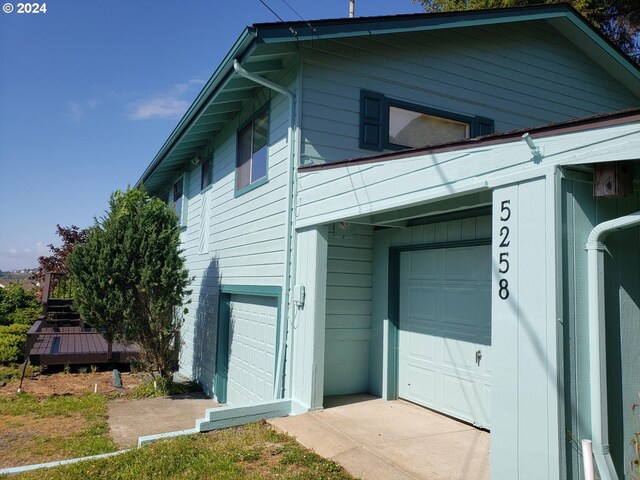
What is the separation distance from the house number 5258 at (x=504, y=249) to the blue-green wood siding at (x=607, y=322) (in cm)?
41

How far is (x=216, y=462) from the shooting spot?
16.0ft

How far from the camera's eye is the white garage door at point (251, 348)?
25.2 ft

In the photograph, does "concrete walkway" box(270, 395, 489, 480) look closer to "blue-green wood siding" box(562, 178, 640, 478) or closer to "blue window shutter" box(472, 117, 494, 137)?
"blue-green wood siding" box(562, 178, 640, 478)

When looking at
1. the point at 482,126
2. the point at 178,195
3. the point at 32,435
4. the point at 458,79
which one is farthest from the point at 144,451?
the point at 178,195

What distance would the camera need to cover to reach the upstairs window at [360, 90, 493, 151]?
7285 mm

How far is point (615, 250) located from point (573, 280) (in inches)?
18.2

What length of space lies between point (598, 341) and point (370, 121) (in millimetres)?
4868

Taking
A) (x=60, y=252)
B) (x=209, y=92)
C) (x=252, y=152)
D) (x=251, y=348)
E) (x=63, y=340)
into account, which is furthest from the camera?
(x=60, y=252)

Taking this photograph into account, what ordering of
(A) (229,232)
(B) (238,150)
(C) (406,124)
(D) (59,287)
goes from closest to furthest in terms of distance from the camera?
(C) (406,124), (B) (238,150), (A) (229,232), (D) (59,287)

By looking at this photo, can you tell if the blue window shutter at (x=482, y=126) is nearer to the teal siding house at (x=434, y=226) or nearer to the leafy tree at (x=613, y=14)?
the teal siding house at (x=434, y=226)

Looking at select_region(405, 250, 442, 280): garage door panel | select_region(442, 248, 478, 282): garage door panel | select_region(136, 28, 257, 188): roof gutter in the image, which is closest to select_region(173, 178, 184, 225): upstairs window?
select_region(136, 28, 257, 188): roof gutter

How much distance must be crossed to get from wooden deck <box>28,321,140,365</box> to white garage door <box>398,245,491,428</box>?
6.96 meters

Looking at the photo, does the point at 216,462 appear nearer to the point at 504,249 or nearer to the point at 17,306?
the point at 504,249

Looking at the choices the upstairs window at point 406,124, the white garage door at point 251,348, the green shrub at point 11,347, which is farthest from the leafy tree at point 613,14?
the green shrub at point 11,347
